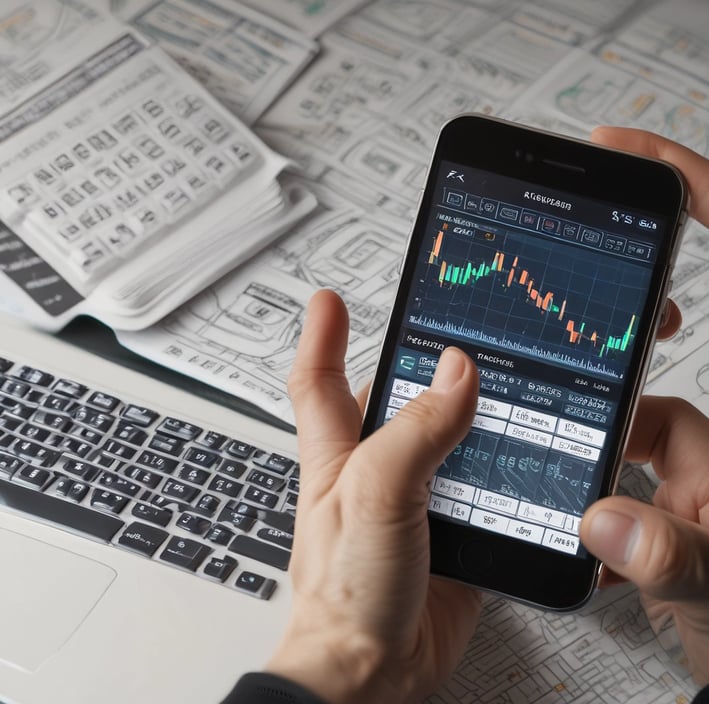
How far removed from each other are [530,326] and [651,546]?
0.48ft

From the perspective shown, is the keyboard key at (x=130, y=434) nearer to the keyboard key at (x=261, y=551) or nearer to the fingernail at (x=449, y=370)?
the keyboard key at (x=261, y=551)

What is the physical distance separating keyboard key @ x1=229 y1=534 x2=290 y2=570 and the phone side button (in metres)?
0.10

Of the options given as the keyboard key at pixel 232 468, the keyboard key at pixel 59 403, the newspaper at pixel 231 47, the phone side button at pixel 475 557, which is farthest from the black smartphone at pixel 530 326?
the newspaper at pixel 231 47

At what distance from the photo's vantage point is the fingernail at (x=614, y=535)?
0.45 metres

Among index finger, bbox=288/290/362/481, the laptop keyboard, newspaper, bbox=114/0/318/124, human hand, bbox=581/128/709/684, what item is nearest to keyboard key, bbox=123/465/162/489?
the laptop keyboard

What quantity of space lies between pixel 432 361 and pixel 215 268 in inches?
10.1

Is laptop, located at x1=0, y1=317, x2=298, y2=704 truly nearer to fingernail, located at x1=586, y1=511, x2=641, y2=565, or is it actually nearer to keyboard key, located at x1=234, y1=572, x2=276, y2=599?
keyboard key, located at x1=234, y1=572, x2=276, y2=599

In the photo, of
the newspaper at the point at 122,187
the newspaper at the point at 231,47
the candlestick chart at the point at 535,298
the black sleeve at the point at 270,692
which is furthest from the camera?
the newspaper at the point at 231,47

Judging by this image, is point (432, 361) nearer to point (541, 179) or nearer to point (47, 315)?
point (541, 179)

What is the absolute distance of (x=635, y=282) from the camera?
53 centimetres

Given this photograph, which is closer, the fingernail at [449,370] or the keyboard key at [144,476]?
the fingernail at [449,370]

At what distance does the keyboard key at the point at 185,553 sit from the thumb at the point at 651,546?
220 millimetres

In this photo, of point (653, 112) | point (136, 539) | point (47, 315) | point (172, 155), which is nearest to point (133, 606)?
point (136, 539)

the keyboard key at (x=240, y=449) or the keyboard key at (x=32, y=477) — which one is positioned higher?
the keyboard key at (x=32, y=477)
